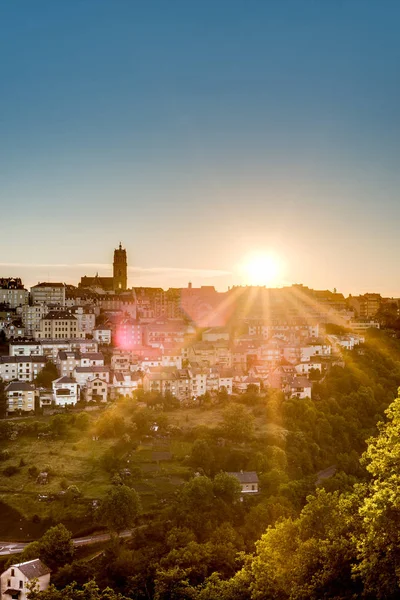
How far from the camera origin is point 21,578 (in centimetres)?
2031

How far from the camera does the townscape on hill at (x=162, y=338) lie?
41.1m

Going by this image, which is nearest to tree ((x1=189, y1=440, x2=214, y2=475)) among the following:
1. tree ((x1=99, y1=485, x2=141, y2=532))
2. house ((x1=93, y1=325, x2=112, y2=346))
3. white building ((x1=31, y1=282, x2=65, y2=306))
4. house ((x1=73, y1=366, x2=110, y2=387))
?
tree ((x1=99, y1=485, x2=141, y2=532))

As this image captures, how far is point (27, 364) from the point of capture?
42.2 meters

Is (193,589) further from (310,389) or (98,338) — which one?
(98,338)

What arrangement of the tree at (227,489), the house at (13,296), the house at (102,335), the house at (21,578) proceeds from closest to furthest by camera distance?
1. the house at (21,578)
2. the tree at (227,489)
3. the house at (102,335)
4. the house at (13,296)

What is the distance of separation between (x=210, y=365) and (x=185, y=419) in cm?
818

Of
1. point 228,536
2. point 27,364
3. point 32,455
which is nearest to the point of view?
point 228,536

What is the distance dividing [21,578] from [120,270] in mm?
54374

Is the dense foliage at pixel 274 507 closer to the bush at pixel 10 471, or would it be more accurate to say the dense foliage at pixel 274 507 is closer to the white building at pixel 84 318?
the bush at pixel 10 471

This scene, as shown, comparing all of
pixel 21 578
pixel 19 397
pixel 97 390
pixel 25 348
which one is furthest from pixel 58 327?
pixel 21 578

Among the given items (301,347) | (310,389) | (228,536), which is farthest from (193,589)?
(301,347)

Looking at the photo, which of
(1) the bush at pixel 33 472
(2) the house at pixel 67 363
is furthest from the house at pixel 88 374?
(1) the bush at pixel 33 472

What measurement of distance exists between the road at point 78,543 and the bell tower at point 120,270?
46939mm

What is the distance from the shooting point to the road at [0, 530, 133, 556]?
23902 mm
